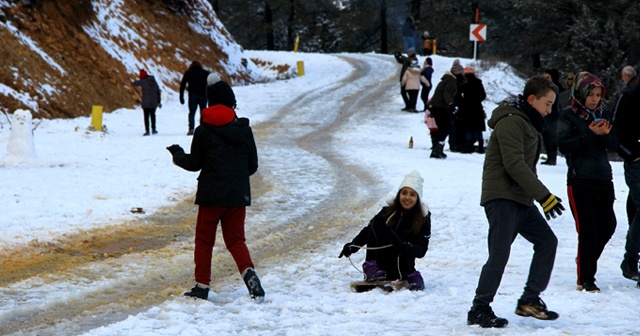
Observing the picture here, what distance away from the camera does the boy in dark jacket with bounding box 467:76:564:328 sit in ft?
18.9

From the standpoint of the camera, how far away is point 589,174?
6.99 metres

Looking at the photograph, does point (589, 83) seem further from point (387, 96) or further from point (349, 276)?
point (387, 96)

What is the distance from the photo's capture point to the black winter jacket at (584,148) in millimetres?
6992

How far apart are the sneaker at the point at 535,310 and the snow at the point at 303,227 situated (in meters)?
0.07

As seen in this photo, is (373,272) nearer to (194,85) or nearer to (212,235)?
(212,235)

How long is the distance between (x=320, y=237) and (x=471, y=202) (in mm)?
3173

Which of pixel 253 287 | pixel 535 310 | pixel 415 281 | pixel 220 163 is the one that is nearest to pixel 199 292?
pixel 253 287

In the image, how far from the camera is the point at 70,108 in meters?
22.3

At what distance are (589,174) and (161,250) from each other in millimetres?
4598

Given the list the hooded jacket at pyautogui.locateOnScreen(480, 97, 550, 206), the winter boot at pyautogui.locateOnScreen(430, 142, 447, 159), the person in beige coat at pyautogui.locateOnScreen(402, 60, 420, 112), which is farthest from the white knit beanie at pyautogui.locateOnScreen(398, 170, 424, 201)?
the person in beige coat at pyautogui.locateOnScreen(402, 60, 420, 112)

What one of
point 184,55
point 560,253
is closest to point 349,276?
point 560,253

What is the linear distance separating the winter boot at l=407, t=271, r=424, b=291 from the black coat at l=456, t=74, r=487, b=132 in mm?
10098

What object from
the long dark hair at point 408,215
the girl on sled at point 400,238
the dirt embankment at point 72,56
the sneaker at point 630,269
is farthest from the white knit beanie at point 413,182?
the dirt embankment at point 72,56

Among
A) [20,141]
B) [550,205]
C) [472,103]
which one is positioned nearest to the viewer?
[550,205]
